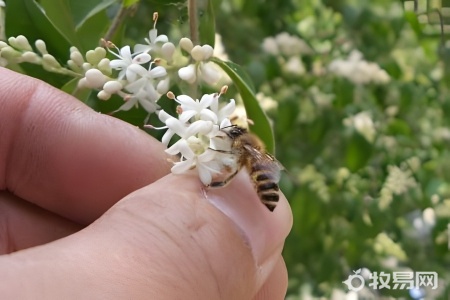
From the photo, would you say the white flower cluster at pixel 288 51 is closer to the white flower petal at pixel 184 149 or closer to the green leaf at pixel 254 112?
the green leaf at pixel 254 112

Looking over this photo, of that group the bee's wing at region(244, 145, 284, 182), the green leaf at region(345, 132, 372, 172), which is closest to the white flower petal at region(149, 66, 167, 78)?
the bee's wing at region(244, 145, 284, 182)

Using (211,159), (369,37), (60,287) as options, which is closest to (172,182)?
(211,159)

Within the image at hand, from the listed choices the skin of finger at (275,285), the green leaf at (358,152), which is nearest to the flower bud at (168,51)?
the skin of finger at (275,285)

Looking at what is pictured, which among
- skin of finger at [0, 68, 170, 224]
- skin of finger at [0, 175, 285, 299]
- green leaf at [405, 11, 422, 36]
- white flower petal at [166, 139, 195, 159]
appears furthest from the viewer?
green leaf at [405, 11, 422, 36]

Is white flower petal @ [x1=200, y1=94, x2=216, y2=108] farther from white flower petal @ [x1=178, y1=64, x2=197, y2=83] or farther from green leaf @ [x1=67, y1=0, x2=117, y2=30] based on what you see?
green leaf @ [x1=67, y1=0, x2=117, y2=30]

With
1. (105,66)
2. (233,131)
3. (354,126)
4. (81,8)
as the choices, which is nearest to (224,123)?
(233,131)

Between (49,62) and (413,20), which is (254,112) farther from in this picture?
(413,20)
